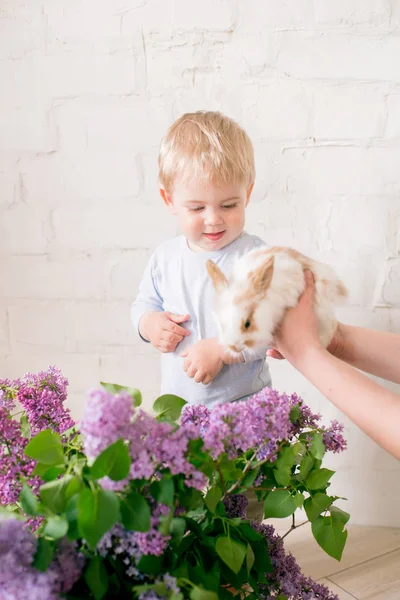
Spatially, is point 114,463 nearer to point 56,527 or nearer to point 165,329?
point 56,527

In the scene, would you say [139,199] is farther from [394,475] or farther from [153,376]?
[394,475]

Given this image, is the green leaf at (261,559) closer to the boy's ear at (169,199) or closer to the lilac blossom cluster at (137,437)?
the lilac blossom cluster at (137,437)

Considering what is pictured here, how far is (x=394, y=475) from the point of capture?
1.36 meters

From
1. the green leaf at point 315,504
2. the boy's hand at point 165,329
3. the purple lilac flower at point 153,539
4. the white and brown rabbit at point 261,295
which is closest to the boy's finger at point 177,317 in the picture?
the boy's hand at point 165,329

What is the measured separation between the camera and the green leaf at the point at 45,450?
18.9 inches

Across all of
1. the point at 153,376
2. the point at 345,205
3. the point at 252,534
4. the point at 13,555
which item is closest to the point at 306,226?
the point at 345,205

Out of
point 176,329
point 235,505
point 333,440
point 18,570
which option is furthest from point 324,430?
point 176,329

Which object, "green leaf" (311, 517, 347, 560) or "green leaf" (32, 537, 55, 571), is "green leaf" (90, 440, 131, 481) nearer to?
"green leaf" (32, 537, 55, 571)

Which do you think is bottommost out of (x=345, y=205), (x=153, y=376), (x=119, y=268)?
(x=153, y=376)

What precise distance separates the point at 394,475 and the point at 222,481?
97cm

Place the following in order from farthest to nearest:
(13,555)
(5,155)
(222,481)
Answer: (5,155) < (222,481) < (13,555)

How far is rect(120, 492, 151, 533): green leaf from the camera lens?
17.4 inches

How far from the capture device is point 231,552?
50 centimetres

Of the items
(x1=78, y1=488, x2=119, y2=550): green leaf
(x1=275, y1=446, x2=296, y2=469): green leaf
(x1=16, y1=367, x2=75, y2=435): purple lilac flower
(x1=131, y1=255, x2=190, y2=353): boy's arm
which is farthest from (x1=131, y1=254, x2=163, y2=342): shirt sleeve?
(x1=78, y1=488, x2=119, y2=550): green leaf
